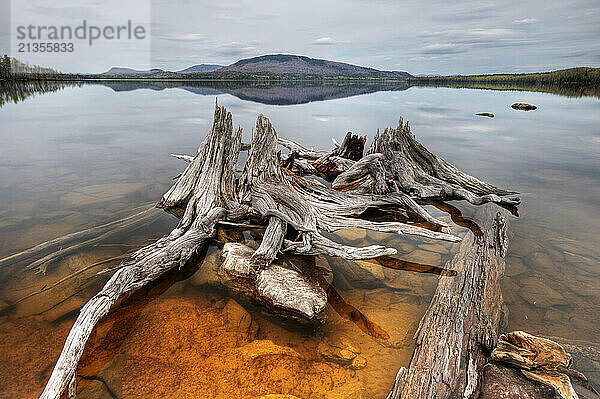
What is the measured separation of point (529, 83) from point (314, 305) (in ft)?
304

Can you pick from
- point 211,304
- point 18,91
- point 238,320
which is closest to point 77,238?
point 211,304

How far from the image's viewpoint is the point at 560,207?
7.09 meters

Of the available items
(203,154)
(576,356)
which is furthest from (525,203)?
(203,154)

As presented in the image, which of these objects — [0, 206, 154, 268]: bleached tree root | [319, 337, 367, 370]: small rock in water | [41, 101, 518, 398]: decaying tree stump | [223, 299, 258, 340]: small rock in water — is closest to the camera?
[319, 337, 367, 370]: small rock in water

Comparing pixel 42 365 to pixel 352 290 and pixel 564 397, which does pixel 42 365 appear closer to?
pixel 352 290

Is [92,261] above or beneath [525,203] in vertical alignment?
beneath

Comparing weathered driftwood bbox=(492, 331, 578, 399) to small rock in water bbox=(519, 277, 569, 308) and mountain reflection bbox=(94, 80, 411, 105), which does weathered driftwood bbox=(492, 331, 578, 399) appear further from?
mountain reflection bbox=(94, 80, 411, 105)

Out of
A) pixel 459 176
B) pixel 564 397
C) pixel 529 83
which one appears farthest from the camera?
pixel 529 83

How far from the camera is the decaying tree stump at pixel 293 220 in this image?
3150mm

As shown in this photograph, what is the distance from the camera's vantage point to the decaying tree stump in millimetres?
3150

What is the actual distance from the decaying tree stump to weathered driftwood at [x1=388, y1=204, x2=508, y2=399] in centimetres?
2

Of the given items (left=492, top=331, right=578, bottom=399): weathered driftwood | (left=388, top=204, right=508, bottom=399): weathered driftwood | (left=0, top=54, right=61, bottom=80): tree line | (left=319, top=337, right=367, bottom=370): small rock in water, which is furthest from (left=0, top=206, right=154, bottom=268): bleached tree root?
(left=0, top=54, right=61, bottom=80): tree line

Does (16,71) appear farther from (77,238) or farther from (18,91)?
(77,238)

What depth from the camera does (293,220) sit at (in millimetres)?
4672
